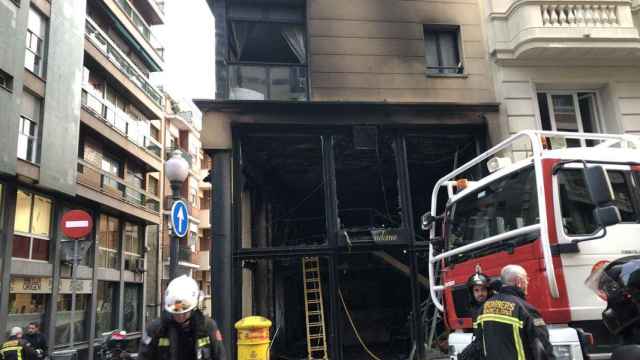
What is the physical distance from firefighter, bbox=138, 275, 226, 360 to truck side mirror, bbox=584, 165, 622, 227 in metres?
3.67

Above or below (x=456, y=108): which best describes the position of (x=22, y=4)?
above

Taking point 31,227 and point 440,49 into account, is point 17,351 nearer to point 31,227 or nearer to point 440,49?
point 31,227

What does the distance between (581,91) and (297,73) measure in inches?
272

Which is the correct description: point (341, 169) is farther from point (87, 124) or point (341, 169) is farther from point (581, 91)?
point (87, 124)

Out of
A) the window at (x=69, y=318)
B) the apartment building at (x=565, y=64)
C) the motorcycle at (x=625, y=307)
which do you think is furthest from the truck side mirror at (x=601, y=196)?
the window at (x=69, y=318)

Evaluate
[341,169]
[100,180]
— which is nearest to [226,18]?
[341,169]

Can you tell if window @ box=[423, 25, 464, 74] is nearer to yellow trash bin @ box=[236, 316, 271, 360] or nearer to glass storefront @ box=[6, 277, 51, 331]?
yellow trash bin @ box=[236, 316, 271, 360]

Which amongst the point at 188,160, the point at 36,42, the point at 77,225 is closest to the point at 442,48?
the point at 77,225

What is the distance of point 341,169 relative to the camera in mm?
16219

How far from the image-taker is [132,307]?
29891 millimetres

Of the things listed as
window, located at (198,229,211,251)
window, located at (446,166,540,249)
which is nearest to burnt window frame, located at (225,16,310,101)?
window, located at (446,166,540,249)

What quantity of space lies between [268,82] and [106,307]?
1881 centimetres

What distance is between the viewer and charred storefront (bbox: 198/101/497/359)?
11.3m

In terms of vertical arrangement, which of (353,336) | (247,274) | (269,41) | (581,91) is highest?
(269,41)
